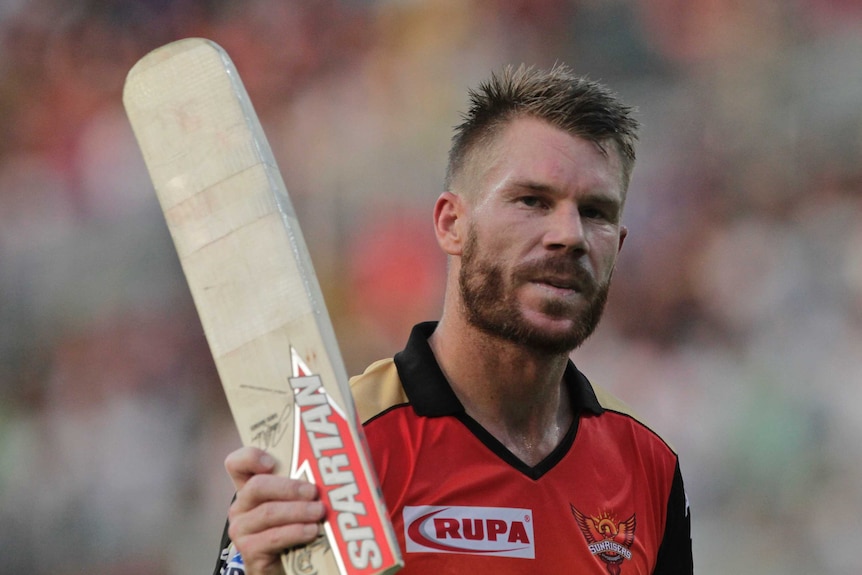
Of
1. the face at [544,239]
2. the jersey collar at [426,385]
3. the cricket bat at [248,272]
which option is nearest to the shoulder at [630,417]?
the jersey collar at [426,385]

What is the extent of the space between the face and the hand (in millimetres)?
515

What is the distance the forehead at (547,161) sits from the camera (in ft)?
5.28

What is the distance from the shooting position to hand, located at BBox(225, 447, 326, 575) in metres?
1.23

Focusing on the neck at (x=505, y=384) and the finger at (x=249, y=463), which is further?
the neck at (x=505, y=384)

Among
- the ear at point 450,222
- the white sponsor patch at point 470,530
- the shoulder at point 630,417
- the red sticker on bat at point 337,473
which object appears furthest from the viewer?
the shoulder at point 630,417

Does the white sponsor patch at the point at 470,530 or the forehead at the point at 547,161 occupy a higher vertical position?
the forehead at the point at 547,161

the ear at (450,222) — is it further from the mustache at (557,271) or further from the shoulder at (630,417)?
the shoulder at (630,417)

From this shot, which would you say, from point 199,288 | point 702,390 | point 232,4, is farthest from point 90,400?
point 199,288

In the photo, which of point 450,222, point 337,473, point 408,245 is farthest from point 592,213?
point 408,245

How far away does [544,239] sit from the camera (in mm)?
1573

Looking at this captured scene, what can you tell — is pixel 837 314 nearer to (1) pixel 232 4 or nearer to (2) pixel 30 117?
(1) pixel 232 4

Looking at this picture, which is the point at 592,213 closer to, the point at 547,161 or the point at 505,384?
the point at 547,161

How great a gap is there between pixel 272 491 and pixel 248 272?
0.99 ft
